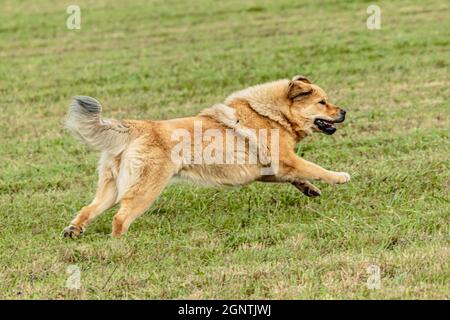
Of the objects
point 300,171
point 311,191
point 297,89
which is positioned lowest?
point 311,191

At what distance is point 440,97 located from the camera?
12.5m

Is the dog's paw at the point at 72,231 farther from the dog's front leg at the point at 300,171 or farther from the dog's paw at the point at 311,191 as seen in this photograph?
the dog's paw at the point at 311,191

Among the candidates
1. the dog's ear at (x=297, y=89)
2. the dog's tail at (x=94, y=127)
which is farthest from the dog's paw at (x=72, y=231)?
the dog's ear at (x=297, y=89)

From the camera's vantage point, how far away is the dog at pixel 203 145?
7438 millimetres

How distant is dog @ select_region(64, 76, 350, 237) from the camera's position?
744cm

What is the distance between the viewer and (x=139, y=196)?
7398 millimetres

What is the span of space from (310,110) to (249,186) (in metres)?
1.04

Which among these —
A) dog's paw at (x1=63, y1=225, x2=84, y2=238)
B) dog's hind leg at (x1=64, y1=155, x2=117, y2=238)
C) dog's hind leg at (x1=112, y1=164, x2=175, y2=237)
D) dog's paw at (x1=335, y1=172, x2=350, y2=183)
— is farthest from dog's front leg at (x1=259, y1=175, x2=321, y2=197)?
dog's paw at (x1=63, y1=225, x2=84, y2=238)

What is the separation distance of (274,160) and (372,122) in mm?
3614

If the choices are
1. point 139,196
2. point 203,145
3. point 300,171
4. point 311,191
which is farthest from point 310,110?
point 139,196

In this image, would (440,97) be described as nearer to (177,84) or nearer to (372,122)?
(372,122)

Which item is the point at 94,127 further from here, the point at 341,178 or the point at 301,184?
the point at 341,178

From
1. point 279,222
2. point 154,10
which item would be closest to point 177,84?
point 279,222

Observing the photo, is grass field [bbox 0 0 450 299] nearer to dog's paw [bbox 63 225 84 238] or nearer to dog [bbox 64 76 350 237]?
dog's paw [bbox 63 225 84 238]
